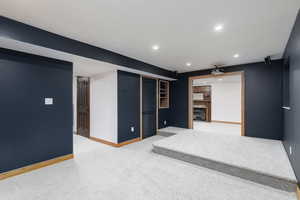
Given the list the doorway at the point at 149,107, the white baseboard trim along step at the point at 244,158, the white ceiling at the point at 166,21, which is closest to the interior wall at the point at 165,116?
the doorway at the point at 149,107

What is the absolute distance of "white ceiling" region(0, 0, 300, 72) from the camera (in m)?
1.65

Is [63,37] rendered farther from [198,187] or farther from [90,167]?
[198,187]

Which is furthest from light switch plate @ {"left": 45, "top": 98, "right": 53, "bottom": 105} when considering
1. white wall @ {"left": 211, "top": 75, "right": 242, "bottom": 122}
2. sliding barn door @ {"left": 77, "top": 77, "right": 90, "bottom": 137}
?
white wall @ {"left": 211, "top": 75, "right": 242, "bottom": 122}

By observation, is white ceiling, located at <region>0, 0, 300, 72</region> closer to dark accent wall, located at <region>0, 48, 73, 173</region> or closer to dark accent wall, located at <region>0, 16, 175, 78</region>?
dark accent wall, located at <region>0, 16, 175, 78</region>

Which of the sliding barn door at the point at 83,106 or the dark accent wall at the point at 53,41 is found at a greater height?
the dark accent wall at the point at 53,41

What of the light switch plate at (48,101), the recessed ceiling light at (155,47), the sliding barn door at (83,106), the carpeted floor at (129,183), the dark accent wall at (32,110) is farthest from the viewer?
the sliding barn door at (83,106)

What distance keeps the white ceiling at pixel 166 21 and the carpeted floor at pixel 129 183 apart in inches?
99.7

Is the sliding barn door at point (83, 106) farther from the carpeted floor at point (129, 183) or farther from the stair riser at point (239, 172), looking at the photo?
the stair riser at point (239, 172)

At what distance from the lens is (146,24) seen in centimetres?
209

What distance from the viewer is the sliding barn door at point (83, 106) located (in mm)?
4664

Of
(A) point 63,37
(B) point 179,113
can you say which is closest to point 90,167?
(A) point 63,37

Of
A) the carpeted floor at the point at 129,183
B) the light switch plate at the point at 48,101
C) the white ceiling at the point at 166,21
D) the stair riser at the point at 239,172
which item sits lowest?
the carpeted floor at the point at 129,183

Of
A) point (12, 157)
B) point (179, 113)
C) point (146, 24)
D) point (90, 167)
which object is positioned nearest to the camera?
point (146, 24)

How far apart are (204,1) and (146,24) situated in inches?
34.5
